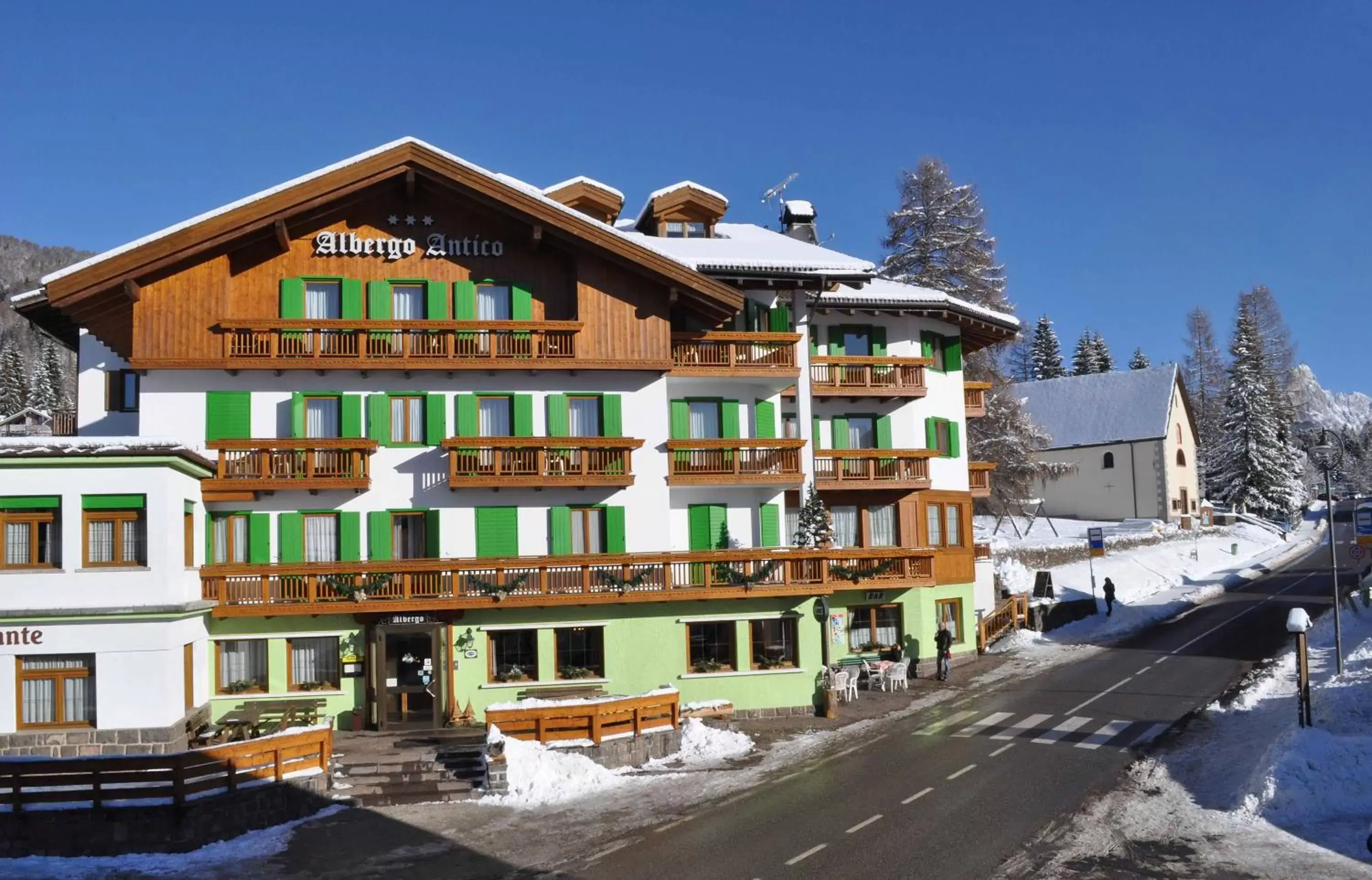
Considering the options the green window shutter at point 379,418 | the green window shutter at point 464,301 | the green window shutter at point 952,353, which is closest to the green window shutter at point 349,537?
the green window shutter at point 379,418

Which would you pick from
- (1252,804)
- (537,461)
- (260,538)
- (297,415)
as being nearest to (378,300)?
(297,415)

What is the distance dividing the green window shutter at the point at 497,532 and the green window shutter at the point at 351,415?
12.2 ft

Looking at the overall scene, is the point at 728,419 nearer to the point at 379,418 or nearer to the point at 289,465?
the point at 379,418

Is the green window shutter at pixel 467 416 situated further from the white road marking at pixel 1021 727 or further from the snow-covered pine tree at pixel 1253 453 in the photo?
the snow-covered pine tree at pixel 1253 453

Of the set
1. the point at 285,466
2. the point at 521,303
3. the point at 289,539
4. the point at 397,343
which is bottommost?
the point at 289,539

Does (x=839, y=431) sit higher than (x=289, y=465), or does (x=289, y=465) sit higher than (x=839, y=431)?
(x=839, y=431)

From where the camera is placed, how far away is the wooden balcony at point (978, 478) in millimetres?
40656

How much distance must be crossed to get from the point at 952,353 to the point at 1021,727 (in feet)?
54.6

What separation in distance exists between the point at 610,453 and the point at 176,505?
10.6 m

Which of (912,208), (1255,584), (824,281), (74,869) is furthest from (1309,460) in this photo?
(74,869)

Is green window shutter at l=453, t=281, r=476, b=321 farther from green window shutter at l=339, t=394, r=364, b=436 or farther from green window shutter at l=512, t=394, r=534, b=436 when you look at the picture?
green window shutter at l=339, t=394, r=364, b=436

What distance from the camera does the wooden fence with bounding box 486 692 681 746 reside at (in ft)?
76.7

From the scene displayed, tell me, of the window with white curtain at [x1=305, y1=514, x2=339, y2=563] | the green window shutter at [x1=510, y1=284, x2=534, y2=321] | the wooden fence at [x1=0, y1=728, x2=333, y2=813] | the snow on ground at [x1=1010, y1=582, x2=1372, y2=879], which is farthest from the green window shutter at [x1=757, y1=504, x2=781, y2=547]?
the wooden fence at [x1=0, y1=728, x2=333, y2=813]

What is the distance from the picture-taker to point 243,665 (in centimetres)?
2794
